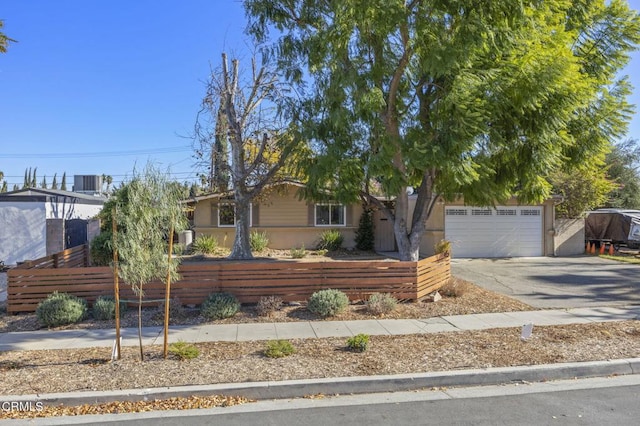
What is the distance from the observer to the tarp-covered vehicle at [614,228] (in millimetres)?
21453

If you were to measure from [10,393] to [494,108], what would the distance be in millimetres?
8593

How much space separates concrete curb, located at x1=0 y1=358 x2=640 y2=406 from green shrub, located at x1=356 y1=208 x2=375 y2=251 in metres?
15.1

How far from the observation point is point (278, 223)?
21406mm

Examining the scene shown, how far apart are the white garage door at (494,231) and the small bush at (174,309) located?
12712 mm

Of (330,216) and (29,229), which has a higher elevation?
(330,216)

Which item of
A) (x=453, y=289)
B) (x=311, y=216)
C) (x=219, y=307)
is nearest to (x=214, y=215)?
(x=311, y=216)

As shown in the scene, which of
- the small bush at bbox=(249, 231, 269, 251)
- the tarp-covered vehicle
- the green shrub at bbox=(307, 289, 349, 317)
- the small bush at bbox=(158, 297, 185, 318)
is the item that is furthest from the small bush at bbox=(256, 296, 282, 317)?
the tarp-covered vehicle

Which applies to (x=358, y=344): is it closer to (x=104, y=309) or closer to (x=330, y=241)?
(x=104, y=309)

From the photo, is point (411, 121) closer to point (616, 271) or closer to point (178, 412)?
point (178, 412)

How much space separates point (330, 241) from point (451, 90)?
12.8m

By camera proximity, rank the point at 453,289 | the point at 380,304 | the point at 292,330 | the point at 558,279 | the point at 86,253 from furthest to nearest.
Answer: the point at 86,253
the point at 558,279
the point at 453,289
the point at 380,304
the point at 292,330

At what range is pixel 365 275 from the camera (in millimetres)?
9961

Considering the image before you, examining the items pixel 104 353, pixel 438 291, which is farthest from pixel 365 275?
pixel 104 353

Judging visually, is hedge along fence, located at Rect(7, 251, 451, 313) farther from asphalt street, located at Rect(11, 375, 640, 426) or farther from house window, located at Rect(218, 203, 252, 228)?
house window, located at Rect(218, 203, 252, 228)
